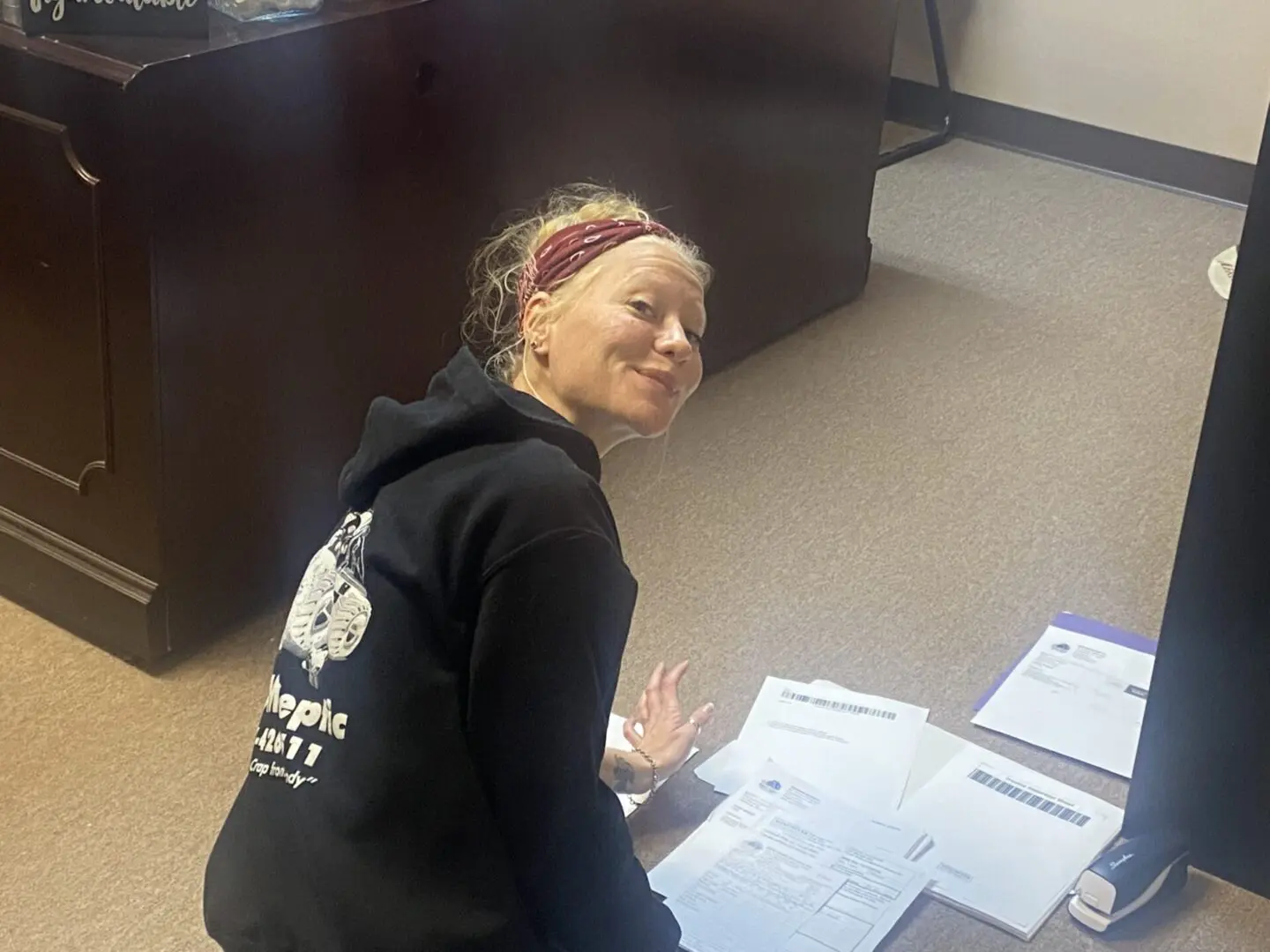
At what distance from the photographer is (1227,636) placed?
59.3 inches

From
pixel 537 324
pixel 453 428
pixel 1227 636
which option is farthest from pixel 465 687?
pixel 1227 636

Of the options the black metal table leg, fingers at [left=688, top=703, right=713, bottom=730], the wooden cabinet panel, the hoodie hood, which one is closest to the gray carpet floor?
fingers at [left=688, top=703, right=713, bottom=730]

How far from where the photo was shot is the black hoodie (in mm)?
1002

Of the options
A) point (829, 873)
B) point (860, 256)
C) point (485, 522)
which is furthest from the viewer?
point (860, 256)

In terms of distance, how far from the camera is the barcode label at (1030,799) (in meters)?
1.73

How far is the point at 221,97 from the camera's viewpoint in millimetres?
1674

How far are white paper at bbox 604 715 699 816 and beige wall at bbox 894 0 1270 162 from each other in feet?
7.82

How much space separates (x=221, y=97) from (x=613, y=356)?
2.48 ft

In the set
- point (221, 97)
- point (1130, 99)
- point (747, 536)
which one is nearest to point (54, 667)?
point (221, 97)

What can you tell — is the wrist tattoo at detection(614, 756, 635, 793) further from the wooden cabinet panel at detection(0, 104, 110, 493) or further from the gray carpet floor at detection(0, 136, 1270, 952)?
the wooden cabinet panel at detection(0, 104, 110, 493)

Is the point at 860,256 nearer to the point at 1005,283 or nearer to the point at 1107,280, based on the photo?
the point at 1005,283

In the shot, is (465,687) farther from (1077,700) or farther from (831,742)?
(1077,700)

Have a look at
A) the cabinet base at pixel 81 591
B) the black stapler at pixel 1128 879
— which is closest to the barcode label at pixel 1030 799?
the black stapler at pixel 1128 879

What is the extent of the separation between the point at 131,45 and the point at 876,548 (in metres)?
1.18
